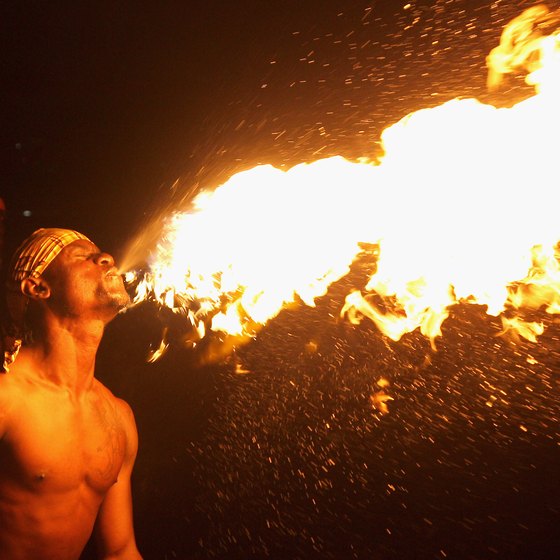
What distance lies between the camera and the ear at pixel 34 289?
2.05m

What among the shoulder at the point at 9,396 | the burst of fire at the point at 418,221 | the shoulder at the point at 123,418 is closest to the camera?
the shoulder at the point at 9,396

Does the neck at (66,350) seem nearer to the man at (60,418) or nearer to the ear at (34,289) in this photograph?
the man at (60,418)

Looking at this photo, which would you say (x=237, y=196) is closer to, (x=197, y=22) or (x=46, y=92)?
(x=197, y=22)

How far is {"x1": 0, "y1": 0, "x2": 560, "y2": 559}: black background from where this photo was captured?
7.04ft

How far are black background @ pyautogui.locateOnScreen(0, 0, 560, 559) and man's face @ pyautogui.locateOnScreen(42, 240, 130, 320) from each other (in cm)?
103

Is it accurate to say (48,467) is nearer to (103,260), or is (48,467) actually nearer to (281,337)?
(103,260)

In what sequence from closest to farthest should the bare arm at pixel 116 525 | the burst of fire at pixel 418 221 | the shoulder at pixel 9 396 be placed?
the shoulder at pixel 9 396 < the burst of fire at pixel 418 221 < the bare arm at pixel 116 525

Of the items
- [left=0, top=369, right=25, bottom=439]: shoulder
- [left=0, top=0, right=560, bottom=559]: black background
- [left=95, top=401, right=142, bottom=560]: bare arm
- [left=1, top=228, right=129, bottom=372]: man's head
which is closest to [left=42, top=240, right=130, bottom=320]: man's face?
[left=1, top=228, right=129, bottom=372]: man's head

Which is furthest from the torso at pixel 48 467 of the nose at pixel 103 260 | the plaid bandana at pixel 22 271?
the nose at pixel 103 260

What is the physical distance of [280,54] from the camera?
2.86 metres

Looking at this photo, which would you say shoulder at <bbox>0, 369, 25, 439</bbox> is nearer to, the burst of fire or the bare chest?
the bare chest

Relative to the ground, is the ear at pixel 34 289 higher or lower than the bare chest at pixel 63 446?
higher

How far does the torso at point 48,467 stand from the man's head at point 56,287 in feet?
1.01

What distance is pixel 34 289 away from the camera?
80.8 inches
